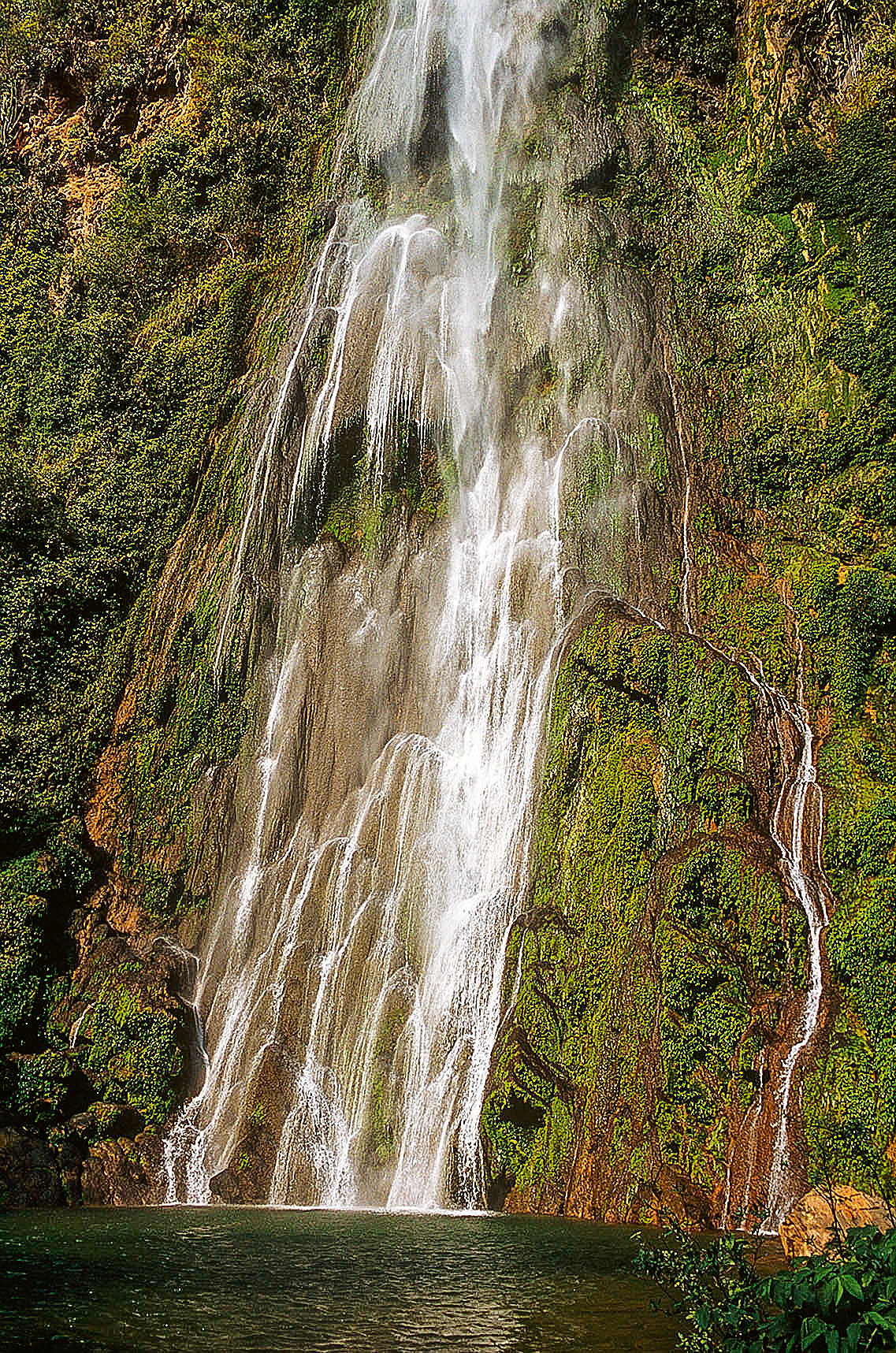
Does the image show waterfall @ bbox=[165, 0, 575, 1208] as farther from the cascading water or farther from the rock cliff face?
the rock cliff face

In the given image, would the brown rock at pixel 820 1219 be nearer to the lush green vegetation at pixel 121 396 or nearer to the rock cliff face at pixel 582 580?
the rock cliff face at pixel 582 580

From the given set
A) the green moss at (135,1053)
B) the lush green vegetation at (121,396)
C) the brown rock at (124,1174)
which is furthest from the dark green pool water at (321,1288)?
the lush green vegetation at (121,396)

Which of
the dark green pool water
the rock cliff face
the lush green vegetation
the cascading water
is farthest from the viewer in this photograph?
the lush green vegetation

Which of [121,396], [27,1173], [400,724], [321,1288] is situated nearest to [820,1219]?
[321,1288]

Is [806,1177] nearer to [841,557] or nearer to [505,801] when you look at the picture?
[505,801]

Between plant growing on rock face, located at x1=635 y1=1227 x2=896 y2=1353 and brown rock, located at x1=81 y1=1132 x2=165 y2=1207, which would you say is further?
brown rock, located at x1=81 y1=1132 x2=165 y2=1207

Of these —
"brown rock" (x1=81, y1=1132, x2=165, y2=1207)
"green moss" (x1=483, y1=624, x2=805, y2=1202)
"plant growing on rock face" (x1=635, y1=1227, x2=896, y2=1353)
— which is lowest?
"brown rock" (x1=81, y1=1132, x2=165, y2=1207)

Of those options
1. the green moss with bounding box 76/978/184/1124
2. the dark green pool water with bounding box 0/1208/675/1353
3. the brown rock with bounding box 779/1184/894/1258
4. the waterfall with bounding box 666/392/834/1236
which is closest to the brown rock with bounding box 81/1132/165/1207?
the green moss with bounding box 76/978/184/1124
